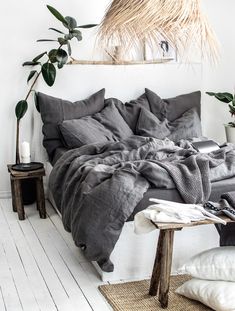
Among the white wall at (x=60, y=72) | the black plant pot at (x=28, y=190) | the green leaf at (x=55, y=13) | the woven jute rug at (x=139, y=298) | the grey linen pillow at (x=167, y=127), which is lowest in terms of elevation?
the woven jute rug at (x=139, y=298)

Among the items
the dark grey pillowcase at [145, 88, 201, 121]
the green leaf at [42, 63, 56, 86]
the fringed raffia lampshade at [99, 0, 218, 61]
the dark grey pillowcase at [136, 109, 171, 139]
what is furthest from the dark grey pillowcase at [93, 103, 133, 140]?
the fringed raffia lampshade at [99, 0, 218, 61]

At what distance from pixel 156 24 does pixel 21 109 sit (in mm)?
2851

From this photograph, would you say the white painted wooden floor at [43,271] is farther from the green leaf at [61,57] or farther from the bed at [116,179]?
the green leaf at [61,57]

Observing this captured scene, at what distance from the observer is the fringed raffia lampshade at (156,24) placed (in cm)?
222

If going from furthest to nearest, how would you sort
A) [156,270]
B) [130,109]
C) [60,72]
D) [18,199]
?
[130,109]
[60,72]
[18,199]
[156,270]

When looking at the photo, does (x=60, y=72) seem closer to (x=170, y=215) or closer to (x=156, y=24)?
(x=170, y=215)

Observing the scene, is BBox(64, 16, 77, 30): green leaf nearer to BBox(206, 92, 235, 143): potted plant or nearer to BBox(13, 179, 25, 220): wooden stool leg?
BBox(13, 179, 25, 220): wooden stool leg

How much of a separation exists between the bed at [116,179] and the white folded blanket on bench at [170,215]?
1.24 feet

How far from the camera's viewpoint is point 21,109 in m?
4.89

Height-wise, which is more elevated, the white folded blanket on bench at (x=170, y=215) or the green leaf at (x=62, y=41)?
the green leaf at (x=62, y=41)

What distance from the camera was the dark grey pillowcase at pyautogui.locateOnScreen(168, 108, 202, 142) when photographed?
5.16 m

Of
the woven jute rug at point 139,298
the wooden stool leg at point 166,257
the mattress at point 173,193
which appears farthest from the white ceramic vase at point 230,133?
the wooden stool leg at point 166,257

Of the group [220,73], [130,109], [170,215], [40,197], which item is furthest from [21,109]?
[170,215]

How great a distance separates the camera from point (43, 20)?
16.8ft
